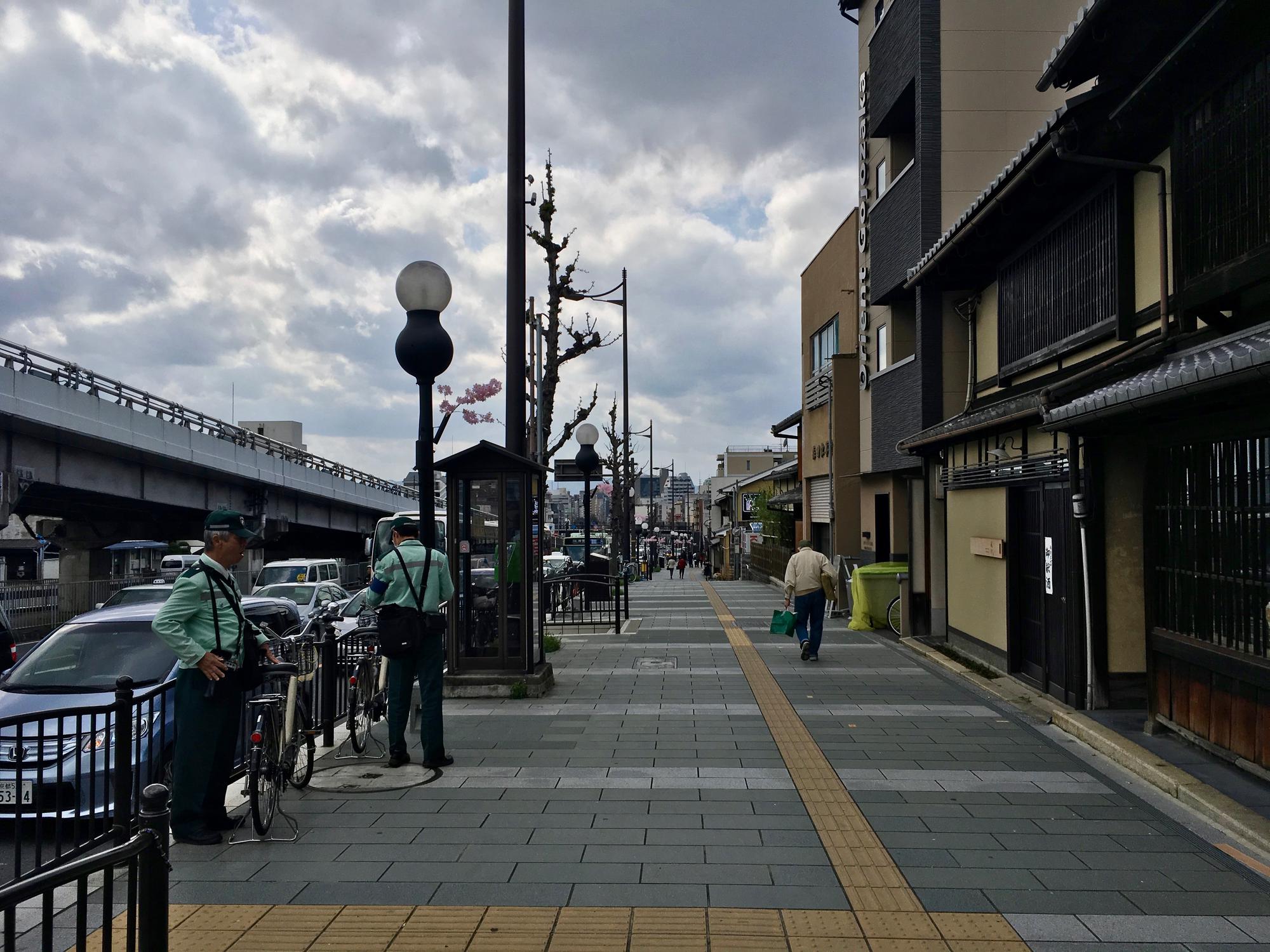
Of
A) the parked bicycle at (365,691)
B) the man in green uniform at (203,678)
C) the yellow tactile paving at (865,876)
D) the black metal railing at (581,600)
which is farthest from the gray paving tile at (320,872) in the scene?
the black metal railing at (581,600)

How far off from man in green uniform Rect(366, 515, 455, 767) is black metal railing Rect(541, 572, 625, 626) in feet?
32.9

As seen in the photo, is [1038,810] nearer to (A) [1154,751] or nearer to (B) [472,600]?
(A) [1154,751]

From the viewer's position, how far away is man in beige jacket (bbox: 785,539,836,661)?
1299cm

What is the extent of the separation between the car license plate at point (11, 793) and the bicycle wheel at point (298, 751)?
148cm

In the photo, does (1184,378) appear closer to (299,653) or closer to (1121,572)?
(1121,572)

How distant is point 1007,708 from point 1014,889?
509 centimetres

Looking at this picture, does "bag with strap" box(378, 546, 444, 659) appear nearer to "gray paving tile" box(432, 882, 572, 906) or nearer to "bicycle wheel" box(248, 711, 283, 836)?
"bicycle wheel" box(248, 711, 283, 836)

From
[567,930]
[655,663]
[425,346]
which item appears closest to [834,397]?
[655,663]

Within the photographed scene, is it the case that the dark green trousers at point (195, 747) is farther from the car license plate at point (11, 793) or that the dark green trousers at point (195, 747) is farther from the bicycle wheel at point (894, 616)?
the bicycle wheel at point (894, 616)

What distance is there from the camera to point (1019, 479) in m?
10.6

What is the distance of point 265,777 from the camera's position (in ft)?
18.7

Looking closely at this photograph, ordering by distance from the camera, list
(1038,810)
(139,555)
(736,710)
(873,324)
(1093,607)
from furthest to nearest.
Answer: (139,555) < (873,324) < (736,710) < (1093,607) < (1038,810)

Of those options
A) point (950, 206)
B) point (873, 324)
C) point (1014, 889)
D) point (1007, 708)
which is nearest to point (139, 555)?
point (873, 324)

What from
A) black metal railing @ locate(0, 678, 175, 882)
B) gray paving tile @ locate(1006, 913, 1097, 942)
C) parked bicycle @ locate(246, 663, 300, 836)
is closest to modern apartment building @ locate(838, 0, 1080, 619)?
gray paving tile @ locate(1006, 913, 1097, 942)
